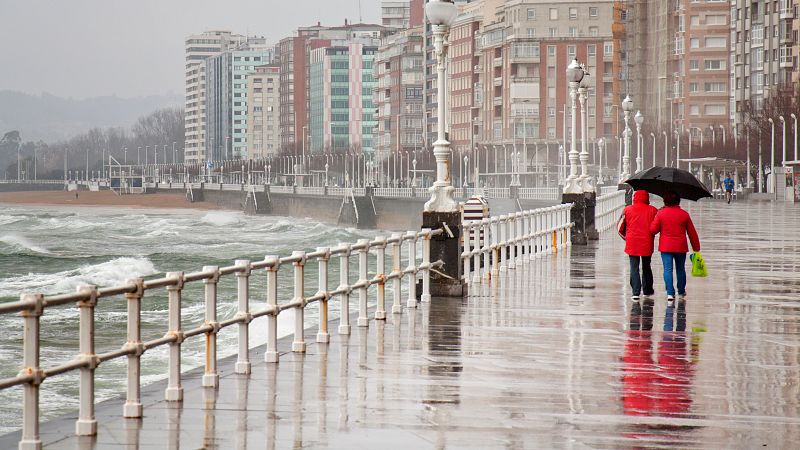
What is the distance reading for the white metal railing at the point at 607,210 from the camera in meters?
42.1

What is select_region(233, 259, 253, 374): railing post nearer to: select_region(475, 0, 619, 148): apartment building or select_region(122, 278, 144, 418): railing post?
select_region(122, 278, 144, 418): railing post

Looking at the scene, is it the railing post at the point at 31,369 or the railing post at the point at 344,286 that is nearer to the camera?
the railing post at the point at 31,369

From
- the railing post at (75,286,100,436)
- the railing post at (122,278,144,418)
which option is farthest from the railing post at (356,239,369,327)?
the railing post at (75,286,100,436)

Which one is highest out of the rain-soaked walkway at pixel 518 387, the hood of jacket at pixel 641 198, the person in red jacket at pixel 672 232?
the hood of jacket at pixel 641 198

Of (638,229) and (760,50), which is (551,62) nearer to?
(760,50)

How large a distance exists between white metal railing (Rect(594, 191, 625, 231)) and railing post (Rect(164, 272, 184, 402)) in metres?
29.3

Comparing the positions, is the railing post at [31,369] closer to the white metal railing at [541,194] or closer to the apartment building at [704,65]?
the white metal railing at [541,194]

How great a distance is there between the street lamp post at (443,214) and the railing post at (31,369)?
428 inches

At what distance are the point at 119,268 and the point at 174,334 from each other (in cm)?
6493

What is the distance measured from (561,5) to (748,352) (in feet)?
556

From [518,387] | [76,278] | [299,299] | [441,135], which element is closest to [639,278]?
[441,135]

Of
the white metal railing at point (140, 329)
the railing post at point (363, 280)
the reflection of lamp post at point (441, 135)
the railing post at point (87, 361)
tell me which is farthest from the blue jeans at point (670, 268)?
the railing post at point (87, 361)

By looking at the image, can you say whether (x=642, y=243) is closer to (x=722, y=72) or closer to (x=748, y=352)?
(x=748, y=352)

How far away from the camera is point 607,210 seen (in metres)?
45.2
